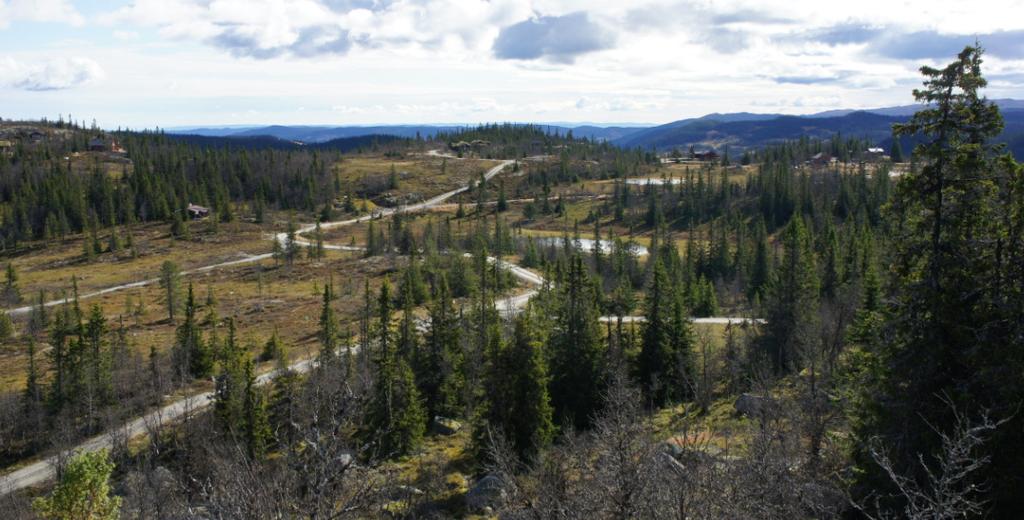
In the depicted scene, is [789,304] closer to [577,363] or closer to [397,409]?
[577,363]

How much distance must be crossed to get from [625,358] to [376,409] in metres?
18.8

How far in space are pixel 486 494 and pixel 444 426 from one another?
53.3 feet

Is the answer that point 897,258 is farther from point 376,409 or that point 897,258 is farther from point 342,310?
point 342,310

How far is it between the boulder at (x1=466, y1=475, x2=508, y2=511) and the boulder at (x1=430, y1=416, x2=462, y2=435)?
1487cm

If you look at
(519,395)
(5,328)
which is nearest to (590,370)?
(519,395)

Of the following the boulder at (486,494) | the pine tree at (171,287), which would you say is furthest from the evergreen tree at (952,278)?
the pine tree at (171,287)

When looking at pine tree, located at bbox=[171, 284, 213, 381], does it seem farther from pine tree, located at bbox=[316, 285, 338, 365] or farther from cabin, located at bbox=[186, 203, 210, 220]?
cabin, located at bbox=[186, 203, 210, 220]

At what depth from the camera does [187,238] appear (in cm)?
14062

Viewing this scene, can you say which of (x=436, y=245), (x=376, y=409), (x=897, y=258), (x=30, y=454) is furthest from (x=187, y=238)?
(x=897, y=258)

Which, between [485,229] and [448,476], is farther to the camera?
[485,229]

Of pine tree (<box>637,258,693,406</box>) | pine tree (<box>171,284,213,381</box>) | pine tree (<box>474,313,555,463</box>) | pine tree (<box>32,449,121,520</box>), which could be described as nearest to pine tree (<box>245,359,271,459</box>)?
pine tree (<box>474,313,555,463</box>)

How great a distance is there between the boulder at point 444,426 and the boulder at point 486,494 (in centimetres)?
1487

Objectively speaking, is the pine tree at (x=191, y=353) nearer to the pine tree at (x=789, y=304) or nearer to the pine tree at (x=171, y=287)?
the pine tree at (x=171, y=287)

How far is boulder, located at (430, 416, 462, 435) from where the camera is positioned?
163ft
